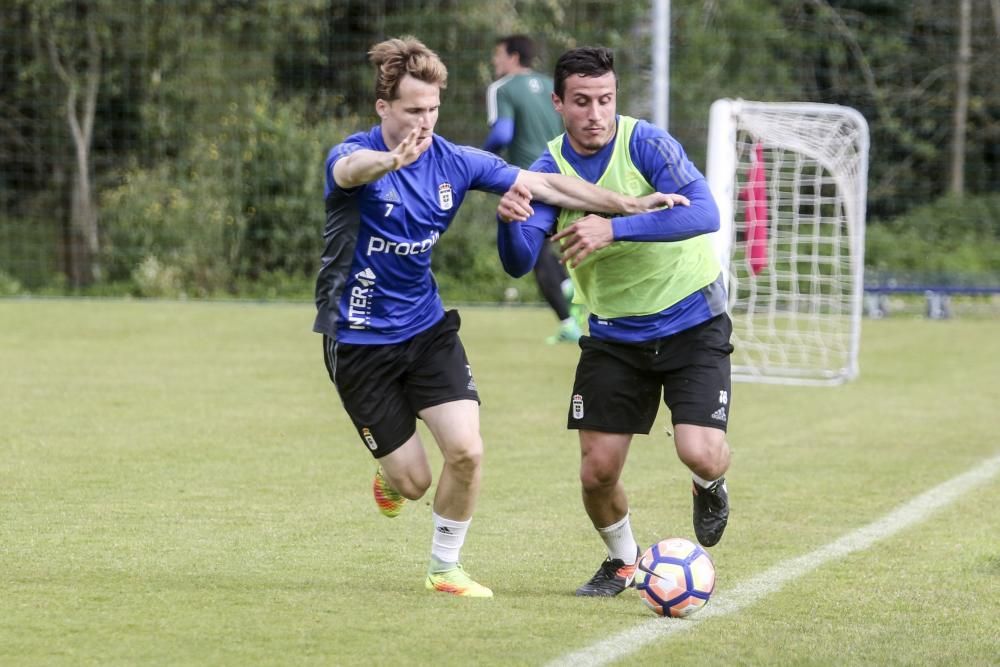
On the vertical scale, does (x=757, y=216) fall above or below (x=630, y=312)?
below

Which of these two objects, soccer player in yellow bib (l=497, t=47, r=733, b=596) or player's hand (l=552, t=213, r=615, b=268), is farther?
soccer player in yellow bib (l=497, t=47, r=733, b=596)

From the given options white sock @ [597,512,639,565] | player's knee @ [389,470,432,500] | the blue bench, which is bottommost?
the blue bench

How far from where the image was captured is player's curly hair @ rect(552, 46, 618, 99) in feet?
17.4

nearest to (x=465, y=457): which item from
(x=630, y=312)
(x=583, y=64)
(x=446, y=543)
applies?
(x=446, y=543)

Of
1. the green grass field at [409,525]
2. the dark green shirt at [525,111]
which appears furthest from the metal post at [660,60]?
the green grass field at [409,525]

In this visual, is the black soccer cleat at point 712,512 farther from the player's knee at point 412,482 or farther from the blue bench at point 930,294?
the blue bench at point 930,294

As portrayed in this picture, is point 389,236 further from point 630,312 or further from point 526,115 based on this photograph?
point 526,115

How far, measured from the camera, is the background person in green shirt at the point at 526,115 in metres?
13.1

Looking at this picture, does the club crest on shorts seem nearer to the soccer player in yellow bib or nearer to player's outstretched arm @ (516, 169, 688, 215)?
the soccer player in yellow bib

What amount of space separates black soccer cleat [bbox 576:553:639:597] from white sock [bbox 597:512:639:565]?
2 centimetres

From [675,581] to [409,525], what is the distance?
1968 millimetres

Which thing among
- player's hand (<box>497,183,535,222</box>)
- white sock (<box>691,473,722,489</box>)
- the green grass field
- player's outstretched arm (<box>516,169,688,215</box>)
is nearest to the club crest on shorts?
the green grass field

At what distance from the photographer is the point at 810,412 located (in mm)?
10570

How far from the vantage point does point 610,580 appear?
546 cm
